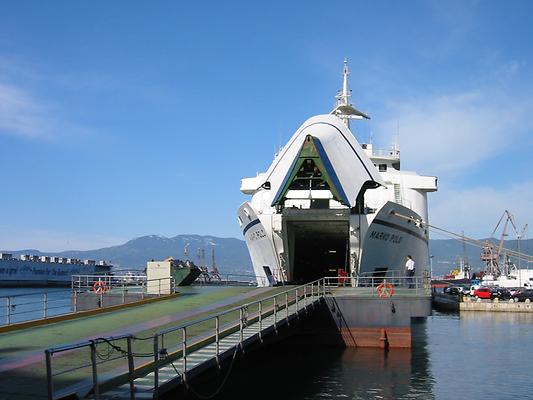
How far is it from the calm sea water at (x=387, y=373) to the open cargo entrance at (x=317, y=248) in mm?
8501

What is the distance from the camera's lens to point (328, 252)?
41969 millimetres

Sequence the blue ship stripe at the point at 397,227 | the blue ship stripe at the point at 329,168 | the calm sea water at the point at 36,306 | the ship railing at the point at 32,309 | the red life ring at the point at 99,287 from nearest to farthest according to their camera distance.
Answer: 1. the ship railing at the point at 32,309
2. the calm sea water at the point at 36,306
3. the red life ring at the point at 99,287
4. the blue ship stripe at the point at 329,168
5. the blue ship stripe at the point at 397,227

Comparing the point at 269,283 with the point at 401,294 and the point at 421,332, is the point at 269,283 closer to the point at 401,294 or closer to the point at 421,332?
the point at 421,332

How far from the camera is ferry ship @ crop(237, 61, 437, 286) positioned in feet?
101

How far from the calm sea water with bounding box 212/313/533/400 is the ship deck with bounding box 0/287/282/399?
2.58 m

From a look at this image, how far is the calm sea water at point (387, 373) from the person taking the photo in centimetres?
1795

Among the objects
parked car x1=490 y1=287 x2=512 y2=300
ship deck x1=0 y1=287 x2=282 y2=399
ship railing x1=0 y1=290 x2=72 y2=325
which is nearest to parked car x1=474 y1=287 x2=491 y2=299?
parked car x1=490 y1=287 x2=512 y2=300

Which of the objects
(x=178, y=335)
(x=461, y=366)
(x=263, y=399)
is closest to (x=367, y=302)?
(x=461, y=366)

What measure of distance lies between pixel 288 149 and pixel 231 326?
667 inches

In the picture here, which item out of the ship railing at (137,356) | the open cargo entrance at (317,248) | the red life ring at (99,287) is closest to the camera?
the ship railing at (137,356)

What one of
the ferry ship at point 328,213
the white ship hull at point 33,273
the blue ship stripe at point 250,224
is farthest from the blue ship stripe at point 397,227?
the white ship hull at point 33,273

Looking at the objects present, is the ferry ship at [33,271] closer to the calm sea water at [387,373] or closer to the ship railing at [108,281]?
the ship railing at [108,281]

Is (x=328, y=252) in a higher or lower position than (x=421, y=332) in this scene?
higher

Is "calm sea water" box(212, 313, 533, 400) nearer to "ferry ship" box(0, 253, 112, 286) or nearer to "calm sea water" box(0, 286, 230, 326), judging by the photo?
"calm sea water" box(0, 286, 230, 326)
